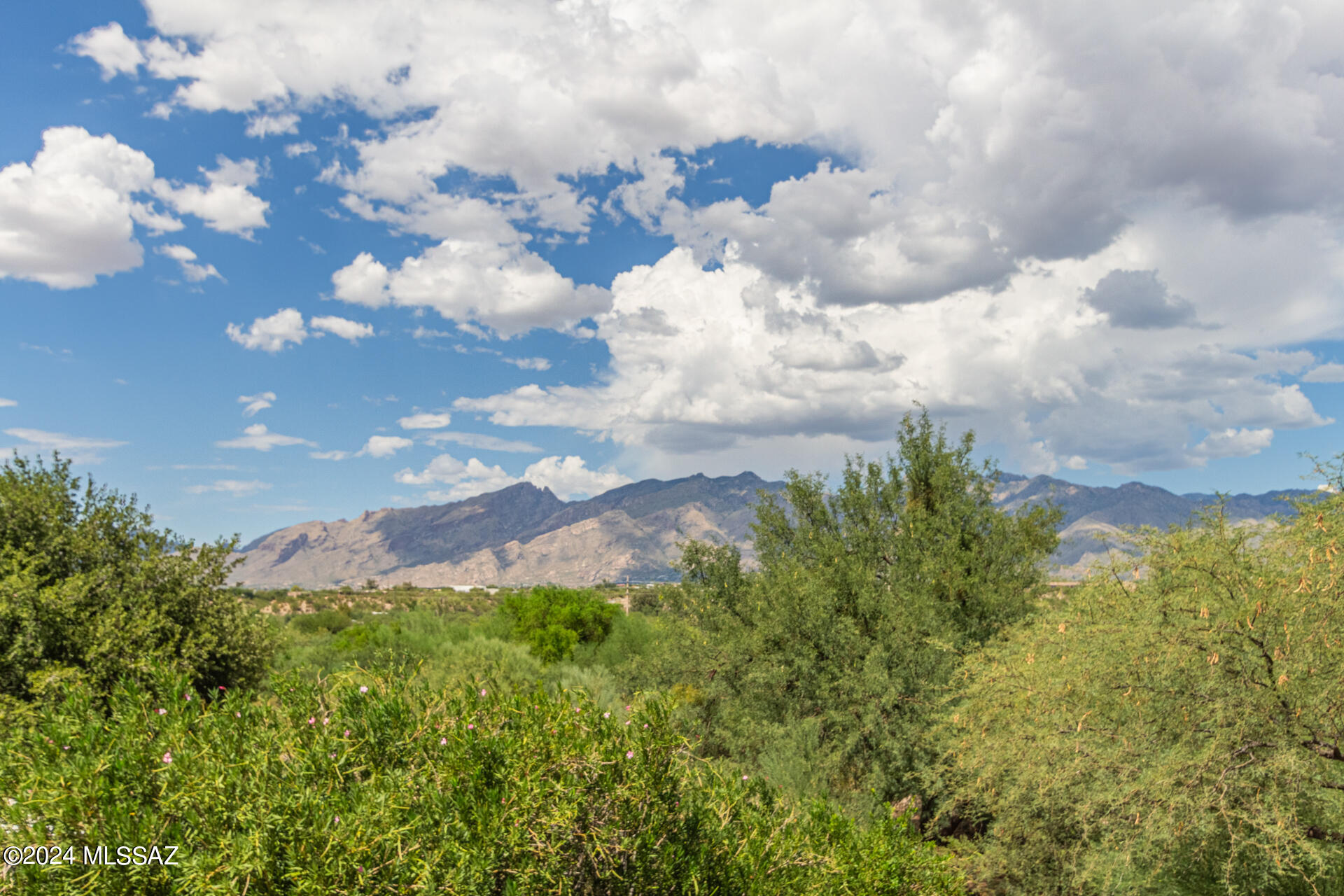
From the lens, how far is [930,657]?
16062 mm

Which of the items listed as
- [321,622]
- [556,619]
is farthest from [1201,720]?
[321,622]

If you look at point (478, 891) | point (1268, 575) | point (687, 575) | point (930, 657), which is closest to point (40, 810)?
point (478, 891)

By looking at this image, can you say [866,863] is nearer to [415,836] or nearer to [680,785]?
[680,785]

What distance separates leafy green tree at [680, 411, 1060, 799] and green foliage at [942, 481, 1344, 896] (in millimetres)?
3495

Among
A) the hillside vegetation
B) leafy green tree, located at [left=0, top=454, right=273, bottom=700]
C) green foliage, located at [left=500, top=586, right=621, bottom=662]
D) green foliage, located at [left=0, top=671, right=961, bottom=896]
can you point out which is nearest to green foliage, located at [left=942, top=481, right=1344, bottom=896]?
the hillside vegetation

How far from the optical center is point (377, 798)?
3.48 m

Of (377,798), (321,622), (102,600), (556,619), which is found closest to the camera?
(377,798)

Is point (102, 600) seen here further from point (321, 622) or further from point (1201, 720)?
point (321, 622)

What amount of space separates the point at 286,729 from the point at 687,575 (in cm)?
2083

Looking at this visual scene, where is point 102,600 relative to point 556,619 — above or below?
above

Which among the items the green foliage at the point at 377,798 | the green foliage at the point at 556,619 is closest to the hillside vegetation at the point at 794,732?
the green foliage at the point at 377,798

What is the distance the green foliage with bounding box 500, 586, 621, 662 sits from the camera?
34594 mm

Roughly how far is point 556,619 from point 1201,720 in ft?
102

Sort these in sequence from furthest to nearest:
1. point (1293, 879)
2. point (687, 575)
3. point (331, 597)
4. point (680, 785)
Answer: point (331, 597)
point (687, 575)
point (1293, 879)
point (680, 785)
